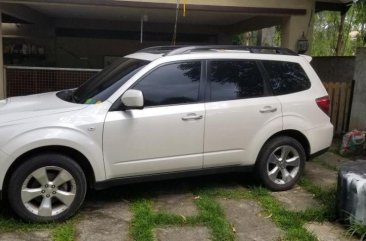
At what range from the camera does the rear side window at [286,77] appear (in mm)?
5402

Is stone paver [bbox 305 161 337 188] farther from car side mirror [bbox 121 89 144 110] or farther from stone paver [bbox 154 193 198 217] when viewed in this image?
car side mirror [bbox 121 89 144 110]

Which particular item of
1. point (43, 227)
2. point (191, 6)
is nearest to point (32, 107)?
point (43, 227)

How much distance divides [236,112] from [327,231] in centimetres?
159

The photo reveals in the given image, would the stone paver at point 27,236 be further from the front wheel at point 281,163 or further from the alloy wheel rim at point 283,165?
the alloy wheel rim at point 283,165

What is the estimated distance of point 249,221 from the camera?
4.61 m

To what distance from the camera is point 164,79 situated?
4797 millimetres

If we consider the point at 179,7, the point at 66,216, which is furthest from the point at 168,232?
the point at 179,7

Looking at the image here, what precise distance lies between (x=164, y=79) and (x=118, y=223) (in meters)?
1.59

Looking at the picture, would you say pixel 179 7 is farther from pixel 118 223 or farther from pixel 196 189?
pixel 118 223

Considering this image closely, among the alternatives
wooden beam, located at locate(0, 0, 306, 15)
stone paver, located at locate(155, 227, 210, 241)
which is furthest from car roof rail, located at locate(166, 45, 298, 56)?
wooden beam, located at locate(0, 0, 306, 15)

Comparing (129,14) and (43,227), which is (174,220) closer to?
(43,227)

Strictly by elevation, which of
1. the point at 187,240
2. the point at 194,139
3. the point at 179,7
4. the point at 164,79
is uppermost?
the point at 179,7

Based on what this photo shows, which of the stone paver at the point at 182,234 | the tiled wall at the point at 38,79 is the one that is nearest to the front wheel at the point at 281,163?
the stone paver at the point at 182,234

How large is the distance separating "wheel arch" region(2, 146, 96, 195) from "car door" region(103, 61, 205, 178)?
19 centimetres
